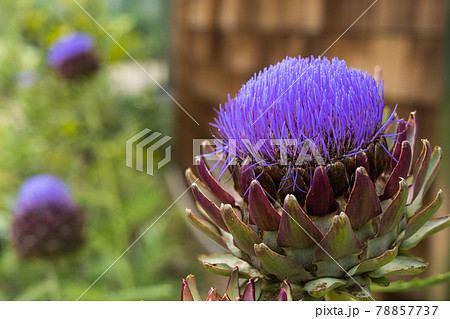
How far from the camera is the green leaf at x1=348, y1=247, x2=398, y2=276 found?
0.42m

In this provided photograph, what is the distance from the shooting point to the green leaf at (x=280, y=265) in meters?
0.44

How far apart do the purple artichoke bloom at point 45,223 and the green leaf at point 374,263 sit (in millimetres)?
790

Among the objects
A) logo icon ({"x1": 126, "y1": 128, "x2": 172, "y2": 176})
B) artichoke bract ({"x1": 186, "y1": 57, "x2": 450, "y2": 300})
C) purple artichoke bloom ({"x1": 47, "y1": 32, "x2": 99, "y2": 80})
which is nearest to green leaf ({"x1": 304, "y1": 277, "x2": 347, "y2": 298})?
artichoke bract ({"x1": 186, "y1": 57, "x2": 450, "y2": 300})

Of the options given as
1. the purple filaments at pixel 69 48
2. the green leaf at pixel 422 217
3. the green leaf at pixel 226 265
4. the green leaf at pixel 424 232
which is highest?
the purple filaments at pixel 69 48

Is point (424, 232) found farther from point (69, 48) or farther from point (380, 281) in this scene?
point (69, 48)

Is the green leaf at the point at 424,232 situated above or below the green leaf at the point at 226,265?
above

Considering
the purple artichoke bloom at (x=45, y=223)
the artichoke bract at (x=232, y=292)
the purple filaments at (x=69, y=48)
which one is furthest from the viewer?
the purple filaments at (x=69, y=48)

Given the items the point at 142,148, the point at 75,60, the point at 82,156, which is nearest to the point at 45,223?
the point at 142,148

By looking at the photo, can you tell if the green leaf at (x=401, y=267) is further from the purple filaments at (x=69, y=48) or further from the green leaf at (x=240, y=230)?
the purple filaments at (x=69, y=48)

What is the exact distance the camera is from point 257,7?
1.36 m

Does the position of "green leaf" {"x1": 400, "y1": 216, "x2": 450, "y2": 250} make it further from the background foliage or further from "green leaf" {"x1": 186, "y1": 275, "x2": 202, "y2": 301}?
the background foliage

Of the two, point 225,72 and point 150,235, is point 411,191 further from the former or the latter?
point 150,235

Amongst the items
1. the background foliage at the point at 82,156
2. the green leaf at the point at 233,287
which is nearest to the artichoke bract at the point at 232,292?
the green leaf at the point at 233,287

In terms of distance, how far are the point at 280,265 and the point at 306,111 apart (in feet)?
0.44
